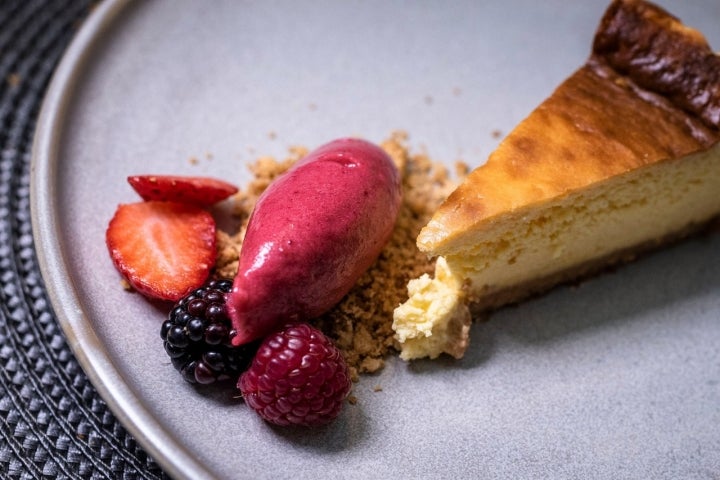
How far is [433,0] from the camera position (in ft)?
8.04

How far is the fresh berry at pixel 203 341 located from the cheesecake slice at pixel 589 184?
15.1 inches

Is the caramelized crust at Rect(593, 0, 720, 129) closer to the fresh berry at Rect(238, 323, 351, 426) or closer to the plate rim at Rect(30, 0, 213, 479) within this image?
the fresh berry at Rect(238, 323, 351, 426)

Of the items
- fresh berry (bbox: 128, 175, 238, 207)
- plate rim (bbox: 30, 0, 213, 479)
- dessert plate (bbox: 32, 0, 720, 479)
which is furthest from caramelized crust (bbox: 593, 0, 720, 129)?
plate rim (bbox: 30, 0, 213, 479)

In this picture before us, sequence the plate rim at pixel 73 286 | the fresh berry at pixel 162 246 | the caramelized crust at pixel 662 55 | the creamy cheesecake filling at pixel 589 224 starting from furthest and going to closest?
the caramelized crust at pixel 662 55 → the creamy cheesecake filling at pixel 589 224 → the fresh berry at pixel 162 246 → the plate rim at pixel 73 286

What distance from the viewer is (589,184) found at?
6.00 ft

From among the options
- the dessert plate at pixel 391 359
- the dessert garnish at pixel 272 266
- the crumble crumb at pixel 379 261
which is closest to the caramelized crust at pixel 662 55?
the dessert plate at pixel 391 359

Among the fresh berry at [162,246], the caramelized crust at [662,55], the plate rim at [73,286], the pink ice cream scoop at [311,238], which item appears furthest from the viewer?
the caramelized crust at [662,55]

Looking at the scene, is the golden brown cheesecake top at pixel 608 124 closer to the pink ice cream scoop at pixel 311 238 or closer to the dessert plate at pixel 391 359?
the pink ice cream scoop at pixel 311 238

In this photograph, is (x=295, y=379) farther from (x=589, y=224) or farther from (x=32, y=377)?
(x=589, y=224)

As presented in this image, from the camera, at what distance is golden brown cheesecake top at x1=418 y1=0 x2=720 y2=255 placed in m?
1.78

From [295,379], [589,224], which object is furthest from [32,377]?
[589,224]

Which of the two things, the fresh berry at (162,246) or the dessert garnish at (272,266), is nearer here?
the dessert garnish at (272,266)

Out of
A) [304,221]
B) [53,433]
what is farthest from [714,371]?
[53,433]

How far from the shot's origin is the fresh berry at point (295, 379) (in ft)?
4.89
